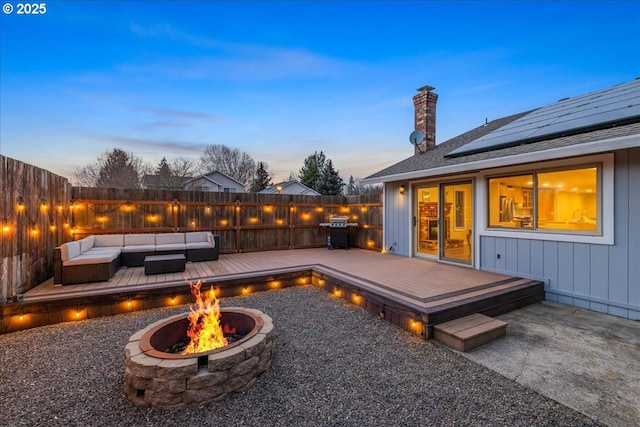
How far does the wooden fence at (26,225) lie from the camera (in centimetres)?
376

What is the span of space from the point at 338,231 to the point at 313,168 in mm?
18015

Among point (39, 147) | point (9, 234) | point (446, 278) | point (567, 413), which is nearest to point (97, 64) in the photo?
point (9, 234)

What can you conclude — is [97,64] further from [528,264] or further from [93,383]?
[528,264]

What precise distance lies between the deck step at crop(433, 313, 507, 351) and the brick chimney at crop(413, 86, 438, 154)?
655cm

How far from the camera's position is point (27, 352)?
3158 mm

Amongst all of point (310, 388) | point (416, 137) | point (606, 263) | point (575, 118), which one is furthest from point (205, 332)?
point (416, 137)

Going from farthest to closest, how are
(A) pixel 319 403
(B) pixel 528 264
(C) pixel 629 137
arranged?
(B) pixel 528 264
(C) pixel 629 137
(A) pixel 319 403

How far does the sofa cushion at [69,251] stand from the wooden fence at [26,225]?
37 centimetres

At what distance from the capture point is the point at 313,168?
2642 centimetres

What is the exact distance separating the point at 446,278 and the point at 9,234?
6.67 metres

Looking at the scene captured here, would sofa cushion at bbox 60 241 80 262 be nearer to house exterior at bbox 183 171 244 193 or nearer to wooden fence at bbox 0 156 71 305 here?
wooden fence at bbox 0 156 71 305

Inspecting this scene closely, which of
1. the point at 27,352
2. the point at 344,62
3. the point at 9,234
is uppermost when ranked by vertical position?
the point at 344,62

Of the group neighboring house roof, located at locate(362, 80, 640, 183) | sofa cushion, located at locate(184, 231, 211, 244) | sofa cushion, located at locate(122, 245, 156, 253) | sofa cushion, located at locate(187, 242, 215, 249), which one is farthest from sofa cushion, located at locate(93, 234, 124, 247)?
neighboring house roof, located at locate(362, 80, 640, 183)

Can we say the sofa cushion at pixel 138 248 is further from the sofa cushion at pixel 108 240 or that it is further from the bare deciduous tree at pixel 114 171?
the bare deciduous tree at pixel 114 171
